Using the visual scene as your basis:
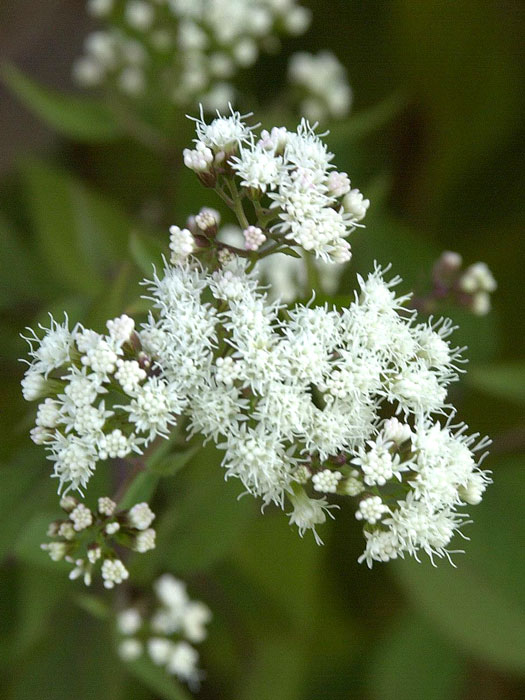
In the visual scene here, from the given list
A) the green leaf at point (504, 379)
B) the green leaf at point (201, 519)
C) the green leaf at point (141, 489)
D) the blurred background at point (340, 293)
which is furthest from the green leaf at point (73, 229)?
the green leaf at point (504, 379)

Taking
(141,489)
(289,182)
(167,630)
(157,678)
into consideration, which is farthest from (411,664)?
(289,182)

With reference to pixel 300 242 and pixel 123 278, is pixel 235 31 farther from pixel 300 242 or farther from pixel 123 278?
pixel 300 242

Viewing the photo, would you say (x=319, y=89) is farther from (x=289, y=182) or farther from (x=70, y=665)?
(x=70, y=665)

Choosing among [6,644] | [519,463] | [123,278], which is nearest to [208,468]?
[123,278]

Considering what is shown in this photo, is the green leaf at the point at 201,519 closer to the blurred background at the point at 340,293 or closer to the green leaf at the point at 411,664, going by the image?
the blurred background at the point at 340,293

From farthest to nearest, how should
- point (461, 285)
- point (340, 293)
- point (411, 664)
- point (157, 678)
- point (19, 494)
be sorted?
1. point (411, 664)
2. point (340, 293)
3. point (461, 285)
4. point (157, 678)
5. point (19, 494)
